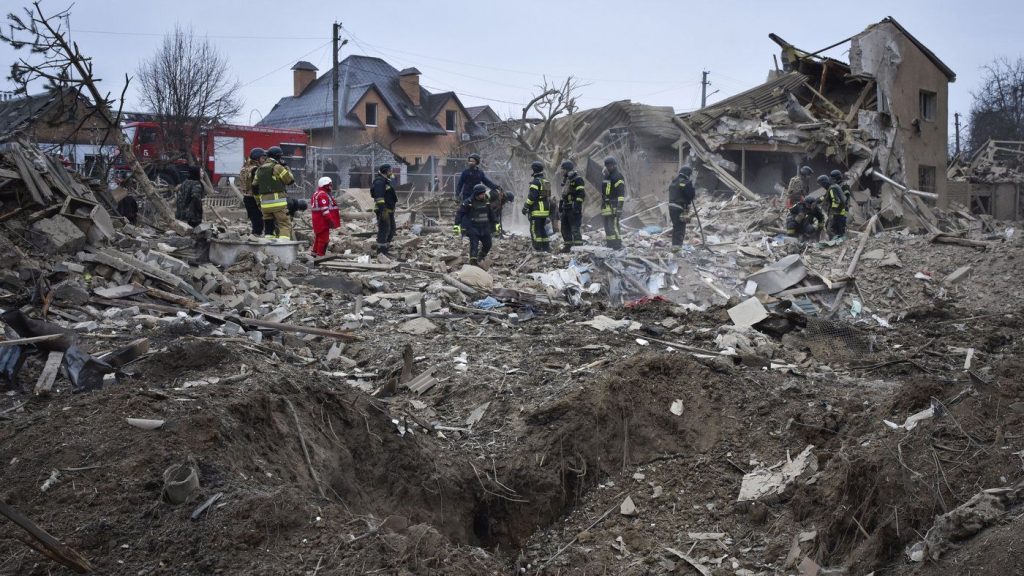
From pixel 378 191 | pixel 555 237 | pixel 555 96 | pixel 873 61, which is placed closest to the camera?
pixel 378 191

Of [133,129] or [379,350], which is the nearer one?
[379,350]

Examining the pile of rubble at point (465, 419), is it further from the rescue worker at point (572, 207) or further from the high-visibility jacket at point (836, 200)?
the high-visibility jacket at point (836, 200)

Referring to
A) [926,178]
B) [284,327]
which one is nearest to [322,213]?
[284,327]

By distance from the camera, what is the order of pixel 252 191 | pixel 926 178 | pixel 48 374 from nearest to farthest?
pixel 48 374, pixel 252 191, pixel 926 178

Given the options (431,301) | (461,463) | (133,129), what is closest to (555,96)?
(133,129)

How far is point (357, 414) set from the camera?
5.65m

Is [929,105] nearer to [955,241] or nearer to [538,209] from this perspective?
[955,241]

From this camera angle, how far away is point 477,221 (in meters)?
12.8

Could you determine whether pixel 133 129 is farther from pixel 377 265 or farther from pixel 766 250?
→ pixel 766 250

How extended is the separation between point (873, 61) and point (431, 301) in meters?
17.2

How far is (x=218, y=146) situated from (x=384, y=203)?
50.5 ft

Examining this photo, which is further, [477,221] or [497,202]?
[497,202]

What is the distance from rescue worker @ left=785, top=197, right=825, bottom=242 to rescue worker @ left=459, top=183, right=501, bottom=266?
6004mm

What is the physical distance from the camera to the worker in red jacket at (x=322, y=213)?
12414 mm
